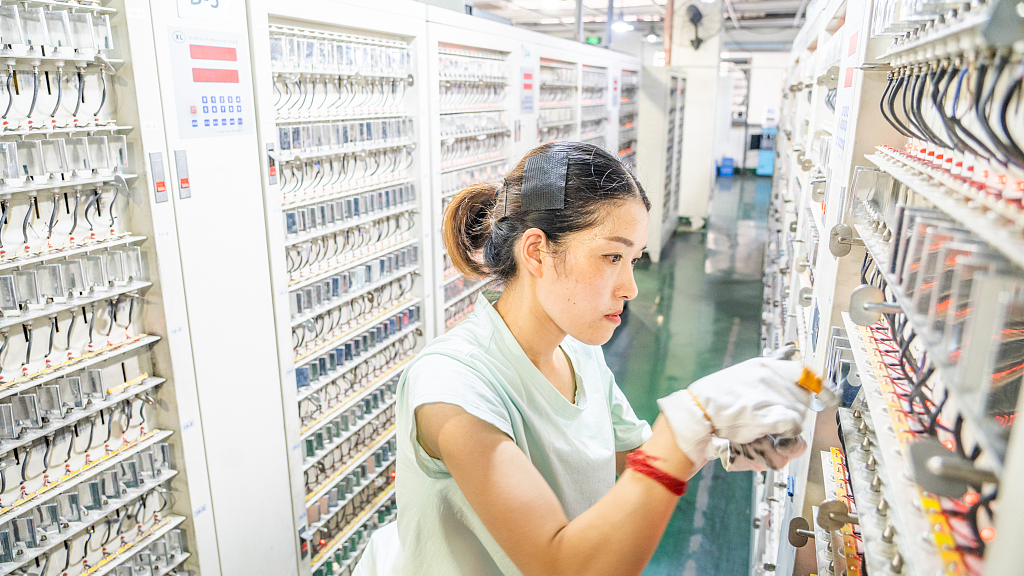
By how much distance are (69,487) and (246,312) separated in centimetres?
83

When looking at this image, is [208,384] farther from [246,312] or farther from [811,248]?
[811,248]

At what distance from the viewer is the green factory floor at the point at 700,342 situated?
3.63 meters

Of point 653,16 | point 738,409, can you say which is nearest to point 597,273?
point 738,409

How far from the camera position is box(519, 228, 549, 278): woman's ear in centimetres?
147

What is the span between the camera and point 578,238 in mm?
1435

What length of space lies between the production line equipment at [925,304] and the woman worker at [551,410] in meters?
0.22

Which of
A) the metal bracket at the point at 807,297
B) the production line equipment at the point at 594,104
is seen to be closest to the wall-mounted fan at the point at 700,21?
the production line equipment at the point at 594,104

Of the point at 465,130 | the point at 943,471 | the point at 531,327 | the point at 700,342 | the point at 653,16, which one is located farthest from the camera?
the point at 653,16

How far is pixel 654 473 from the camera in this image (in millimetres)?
1109

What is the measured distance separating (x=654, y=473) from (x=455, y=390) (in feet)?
1.30

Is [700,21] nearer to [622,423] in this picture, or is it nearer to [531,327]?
[622,423]

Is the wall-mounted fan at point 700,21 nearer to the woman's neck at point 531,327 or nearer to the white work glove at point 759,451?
the woman's neck at point 531,327

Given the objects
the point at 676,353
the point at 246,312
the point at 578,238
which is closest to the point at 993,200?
the point at 578,238

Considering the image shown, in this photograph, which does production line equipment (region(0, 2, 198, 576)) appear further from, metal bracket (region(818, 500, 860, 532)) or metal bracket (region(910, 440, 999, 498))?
metal bracket (region(910, 440, 999, 498))
